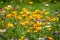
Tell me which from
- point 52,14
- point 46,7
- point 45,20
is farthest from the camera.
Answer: point 46,7

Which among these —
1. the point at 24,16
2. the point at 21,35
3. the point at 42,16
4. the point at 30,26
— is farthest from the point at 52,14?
the point at 21,35

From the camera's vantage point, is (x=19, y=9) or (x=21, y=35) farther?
(x=19, y=9)

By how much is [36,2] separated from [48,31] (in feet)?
8.31

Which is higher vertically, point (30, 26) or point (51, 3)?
point (30, 26)

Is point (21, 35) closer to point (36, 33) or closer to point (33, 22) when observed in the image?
point (36, 33)

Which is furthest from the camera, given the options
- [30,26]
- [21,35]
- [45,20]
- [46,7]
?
[46,7]

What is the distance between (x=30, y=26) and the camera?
14.9 ft

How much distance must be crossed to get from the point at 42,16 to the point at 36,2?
175cm

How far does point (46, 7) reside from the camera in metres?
6.19

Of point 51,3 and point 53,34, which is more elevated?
point 53,34

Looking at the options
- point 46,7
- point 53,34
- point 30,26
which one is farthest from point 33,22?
point 46,7

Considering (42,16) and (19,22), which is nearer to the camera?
(19,22)

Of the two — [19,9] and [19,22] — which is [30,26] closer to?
[19,22]

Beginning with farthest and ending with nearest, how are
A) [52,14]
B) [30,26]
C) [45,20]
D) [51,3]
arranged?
[51,3] → [52,14] → [45,20] → [30,26]
